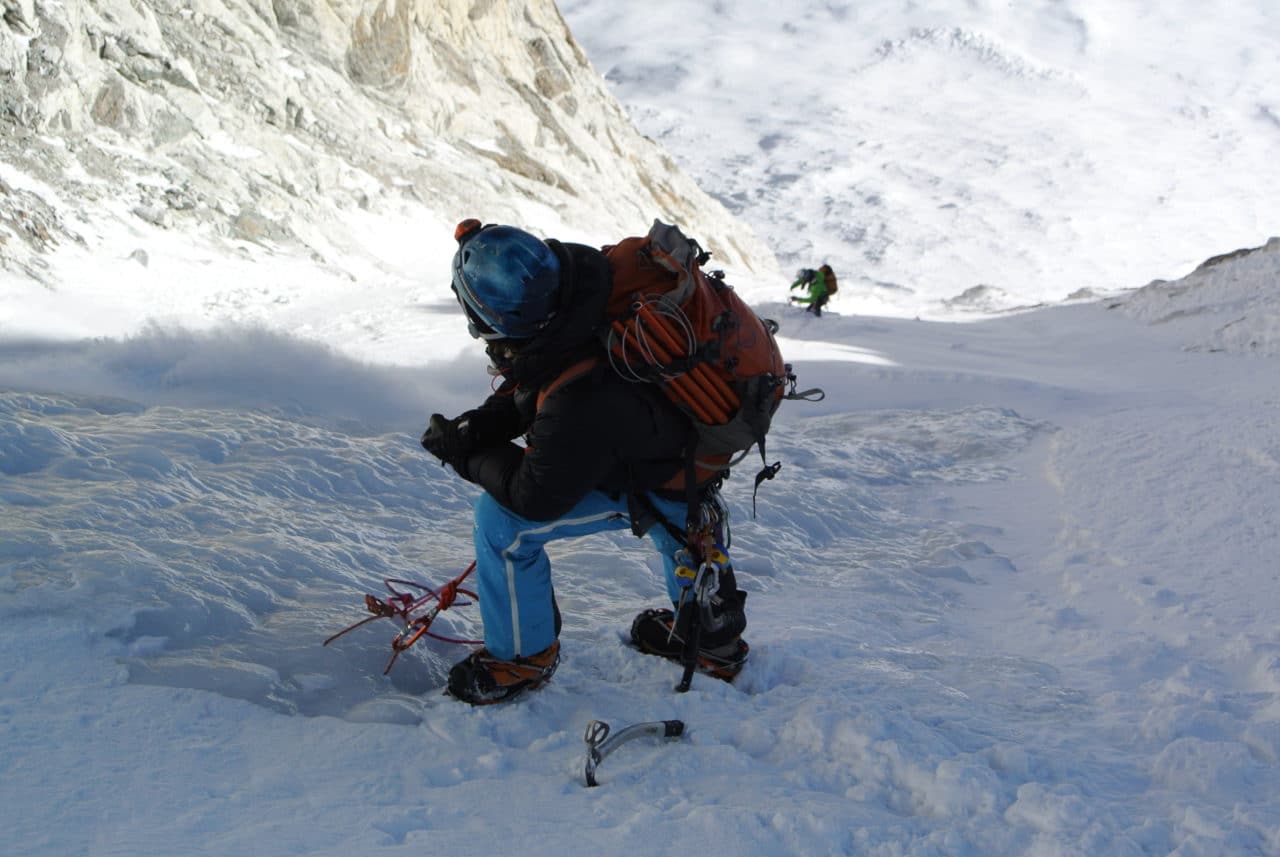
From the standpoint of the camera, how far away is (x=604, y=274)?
235 cm

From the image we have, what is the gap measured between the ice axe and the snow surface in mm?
Result: 32

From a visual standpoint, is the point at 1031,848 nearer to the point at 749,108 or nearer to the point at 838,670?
the point at 838,670

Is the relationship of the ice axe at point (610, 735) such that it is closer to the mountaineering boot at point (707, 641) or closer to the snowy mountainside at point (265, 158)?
the mountaineering boot at point (707, 641)

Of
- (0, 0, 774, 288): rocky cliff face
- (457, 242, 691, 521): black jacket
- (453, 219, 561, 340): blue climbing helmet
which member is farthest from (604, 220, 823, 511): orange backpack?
(0, 0, 774, 288): rocky cliff face

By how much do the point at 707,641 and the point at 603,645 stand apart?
1.12 ft

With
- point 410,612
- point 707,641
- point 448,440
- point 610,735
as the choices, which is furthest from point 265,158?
point 610,735

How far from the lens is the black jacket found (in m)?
2.23

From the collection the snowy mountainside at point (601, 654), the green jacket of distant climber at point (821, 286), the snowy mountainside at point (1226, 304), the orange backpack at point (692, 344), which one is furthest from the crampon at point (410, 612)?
the green jacket of distant climber at point (821, 286)

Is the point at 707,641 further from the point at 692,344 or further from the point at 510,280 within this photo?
the point at 510,280

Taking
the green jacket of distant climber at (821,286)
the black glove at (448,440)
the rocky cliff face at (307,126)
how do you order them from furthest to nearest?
the green jacket of distant climber at (821,286), the rocky cliff face at (307,126), the black glove at (448,440)

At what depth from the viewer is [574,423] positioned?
87.7 inches

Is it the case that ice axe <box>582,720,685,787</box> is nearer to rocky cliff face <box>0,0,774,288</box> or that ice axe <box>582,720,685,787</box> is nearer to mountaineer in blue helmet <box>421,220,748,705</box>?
mountaineer in blue helmet <box>421,220,748,705</box>

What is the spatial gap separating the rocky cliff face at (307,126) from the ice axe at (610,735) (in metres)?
7.63

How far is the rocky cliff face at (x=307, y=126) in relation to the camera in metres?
10.6
